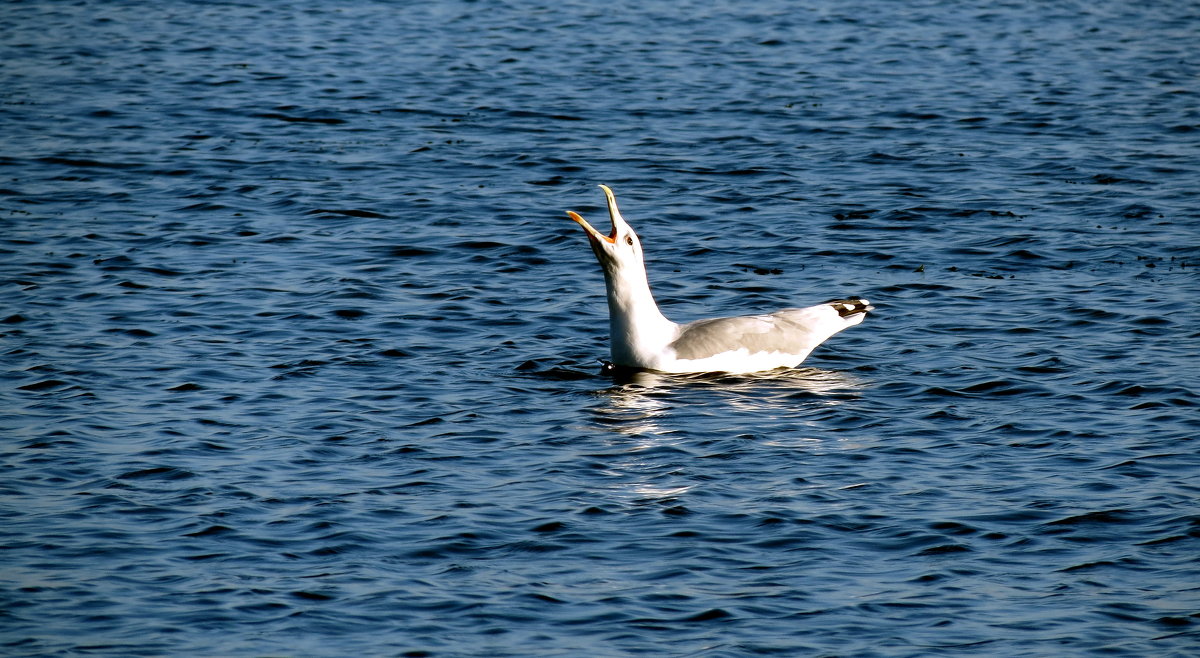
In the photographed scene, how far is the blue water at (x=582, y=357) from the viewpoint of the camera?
10.3 metres

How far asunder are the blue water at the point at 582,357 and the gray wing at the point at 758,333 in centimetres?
36

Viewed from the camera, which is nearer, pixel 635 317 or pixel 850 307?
pixel 635 317

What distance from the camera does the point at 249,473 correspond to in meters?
12.3

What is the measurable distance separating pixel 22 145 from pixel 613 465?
47.1 ft

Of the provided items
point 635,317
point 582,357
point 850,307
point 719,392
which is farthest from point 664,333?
point 850,307

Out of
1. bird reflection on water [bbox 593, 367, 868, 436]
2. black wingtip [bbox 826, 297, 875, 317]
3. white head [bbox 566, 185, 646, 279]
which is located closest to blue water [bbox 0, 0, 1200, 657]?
bird reflection on water [bbox 593, 367, 868, 436]

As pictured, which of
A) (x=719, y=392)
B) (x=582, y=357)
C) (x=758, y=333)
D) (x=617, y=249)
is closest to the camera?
(x=719, y=392)

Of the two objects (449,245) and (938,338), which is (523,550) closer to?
(938,338)

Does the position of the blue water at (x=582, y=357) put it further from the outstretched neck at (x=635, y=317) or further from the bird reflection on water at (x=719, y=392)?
the outstretched neck at (x=635, y=317)

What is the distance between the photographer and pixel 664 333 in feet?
49.6

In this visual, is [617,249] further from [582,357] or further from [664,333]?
[582,357]

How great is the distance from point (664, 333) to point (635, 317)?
332 mm

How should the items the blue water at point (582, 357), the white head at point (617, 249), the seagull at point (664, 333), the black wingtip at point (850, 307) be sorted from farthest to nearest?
the black wingtip at point (850, 307) < the seagull at point (664, 333) < the white head at point (617, 249) < the blue water at point (582, 357)

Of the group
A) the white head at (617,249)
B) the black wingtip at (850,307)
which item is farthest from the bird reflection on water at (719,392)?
the white head at (617,249)
